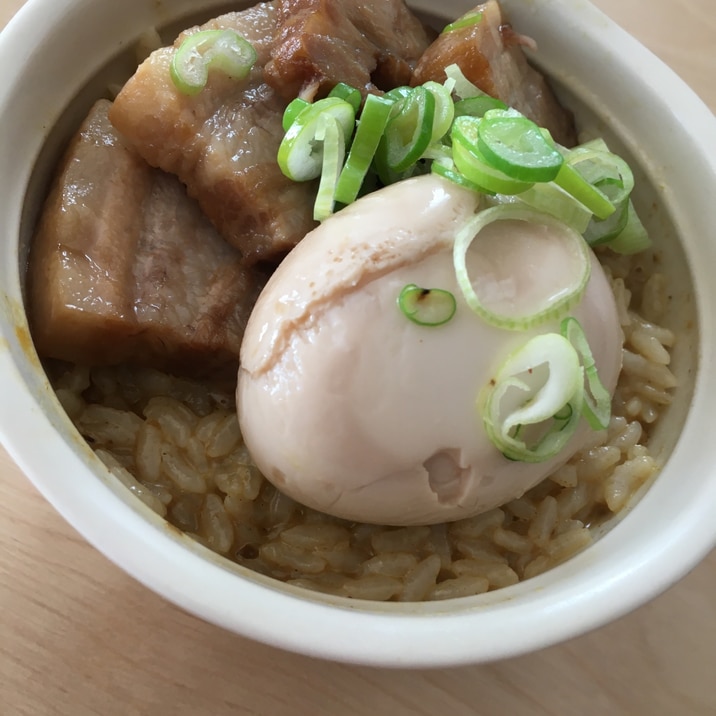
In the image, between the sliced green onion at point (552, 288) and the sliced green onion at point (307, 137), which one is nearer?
the sliced green onion at point (552, 288)

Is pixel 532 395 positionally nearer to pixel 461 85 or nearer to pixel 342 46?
pixel 461 85

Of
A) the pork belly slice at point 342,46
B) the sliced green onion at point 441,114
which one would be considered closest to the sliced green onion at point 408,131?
the sliced green onion at point 441,114

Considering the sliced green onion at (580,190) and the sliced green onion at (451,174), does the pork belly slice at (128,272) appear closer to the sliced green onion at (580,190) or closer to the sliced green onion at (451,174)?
the sliced green onion at (451,174)

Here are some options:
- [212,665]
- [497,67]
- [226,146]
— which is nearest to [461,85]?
[497,67]

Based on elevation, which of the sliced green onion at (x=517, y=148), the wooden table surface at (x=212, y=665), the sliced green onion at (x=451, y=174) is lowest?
the wooden table surface at (x=212, y=665)

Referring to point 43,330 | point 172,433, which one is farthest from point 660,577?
point 43,330

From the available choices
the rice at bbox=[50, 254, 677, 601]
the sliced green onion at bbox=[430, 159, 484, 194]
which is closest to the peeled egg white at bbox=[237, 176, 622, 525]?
the sliced green onion at bbox=[430, 159, 484, 194]
